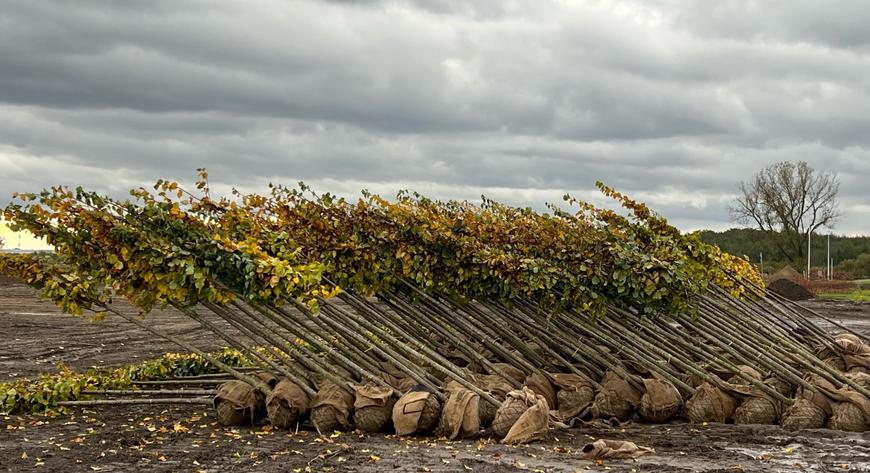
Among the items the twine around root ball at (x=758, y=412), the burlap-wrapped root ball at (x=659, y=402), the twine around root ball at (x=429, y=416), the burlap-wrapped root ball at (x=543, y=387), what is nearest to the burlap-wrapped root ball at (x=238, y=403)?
the twine around root ball at (x=429, y=416)

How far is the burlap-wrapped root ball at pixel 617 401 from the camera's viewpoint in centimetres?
1009

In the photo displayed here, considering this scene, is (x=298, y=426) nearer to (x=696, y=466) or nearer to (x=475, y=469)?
(x=475, y=469)

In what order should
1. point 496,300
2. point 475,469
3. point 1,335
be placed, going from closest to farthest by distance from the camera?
point 475,469, point 496,300, point 1,335

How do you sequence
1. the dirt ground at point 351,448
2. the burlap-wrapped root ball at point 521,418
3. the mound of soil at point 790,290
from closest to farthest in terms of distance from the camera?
the dirt ground at point 351,448
the burlap-wrapped root ball at point 521,418
the mound of soil at point 790,290

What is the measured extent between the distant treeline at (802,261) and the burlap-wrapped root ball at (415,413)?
146ft

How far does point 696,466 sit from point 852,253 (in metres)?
58.0

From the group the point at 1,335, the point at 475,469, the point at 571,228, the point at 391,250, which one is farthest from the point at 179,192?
the point at 1,335

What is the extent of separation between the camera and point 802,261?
49656 millimetres

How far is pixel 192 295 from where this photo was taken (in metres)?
8.59

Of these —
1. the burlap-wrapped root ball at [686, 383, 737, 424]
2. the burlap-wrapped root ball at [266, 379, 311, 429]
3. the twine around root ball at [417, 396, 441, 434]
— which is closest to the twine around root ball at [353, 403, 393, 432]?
the twine around root ball at [417, 396, 441, 434]

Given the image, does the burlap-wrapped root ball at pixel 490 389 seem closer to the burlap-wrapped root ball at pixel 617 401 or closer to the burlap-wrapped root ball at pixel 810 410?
the burlap-wrapped root ball at pixel 617 401

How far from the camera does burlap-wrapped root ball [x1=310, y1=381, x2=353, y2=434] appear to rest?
8836 mm

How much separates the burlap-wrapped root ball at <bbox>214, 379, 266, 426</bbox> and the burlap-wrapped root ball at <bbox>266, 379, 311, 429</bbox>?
23 cm

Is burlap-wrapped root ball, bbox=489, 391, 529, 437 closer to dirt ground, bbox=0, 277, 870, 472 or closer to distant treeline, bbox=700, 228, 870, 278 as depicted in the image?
dirt ground, bbox=0, 277, 870, 472
